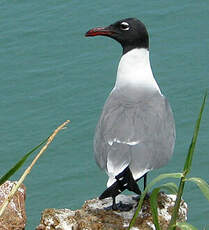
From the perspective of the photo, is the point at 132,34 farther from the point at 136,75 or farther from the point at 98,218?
the point at 98,218

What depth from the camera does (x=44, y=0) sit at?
11.1 m

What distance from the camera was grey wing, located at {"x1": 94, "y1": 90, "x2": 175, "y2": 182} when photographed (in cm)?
366

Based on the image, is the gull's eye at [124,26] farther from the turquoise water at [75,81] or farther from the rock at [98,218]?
the turquoise water at [75,81]

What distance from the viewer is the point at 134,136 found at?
375cm

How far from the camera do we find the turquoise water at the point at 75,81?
7363 mm

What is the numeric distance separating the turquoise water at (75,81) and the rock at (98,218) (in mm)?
2784

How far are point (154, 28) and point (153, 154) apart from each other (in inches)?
244

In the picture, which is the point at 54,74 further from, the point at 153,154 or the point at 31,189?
the point at 153,154

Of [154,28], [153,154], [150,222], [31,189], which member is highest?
[153,154]

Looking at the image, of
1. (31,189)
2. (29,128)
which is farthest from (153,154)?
(29,128)

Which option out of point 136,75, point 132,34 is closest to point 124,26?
point 132,34

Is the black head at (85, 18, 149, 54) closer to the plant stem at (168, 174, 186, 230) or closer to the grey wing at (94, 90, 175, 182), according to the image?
the grey wing at (94, 90, 175, 182)

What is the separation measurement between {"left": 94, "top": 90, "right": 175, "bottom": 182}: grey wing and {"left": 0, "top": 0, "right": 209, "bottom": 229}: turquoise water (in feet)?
9.43

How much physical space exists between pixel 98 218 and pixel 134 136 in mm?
451
